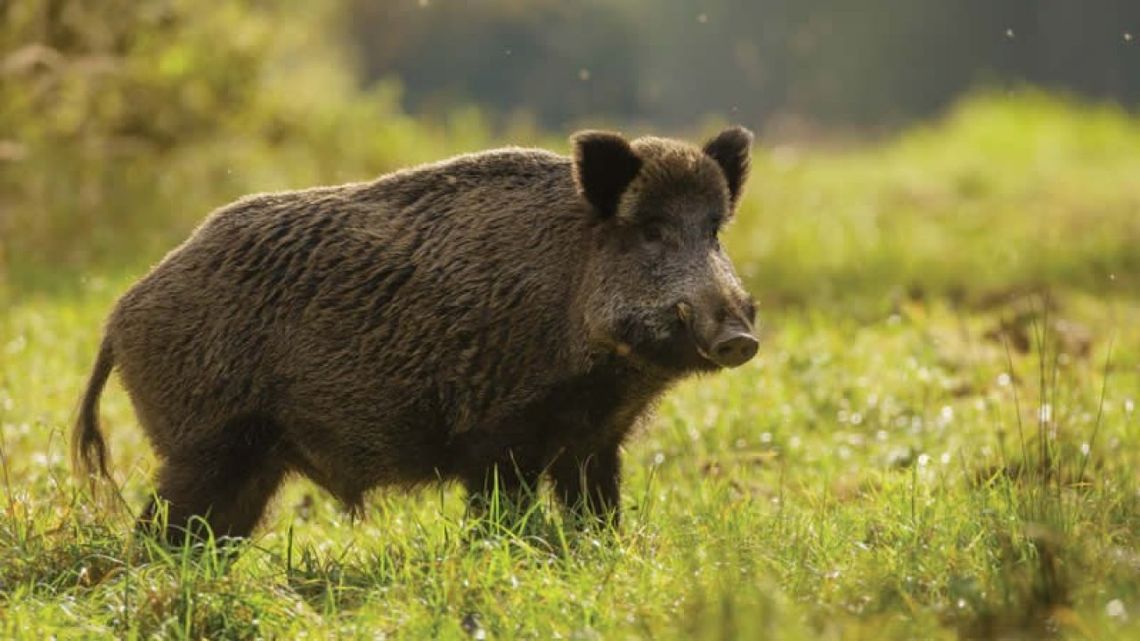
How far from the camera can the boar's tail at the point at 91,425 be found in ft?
17.5

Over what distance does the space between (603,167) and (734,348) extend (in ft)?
2.63

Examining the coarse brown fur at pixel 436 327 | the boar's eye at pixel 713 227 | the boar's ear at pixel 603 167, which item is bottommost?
the coarse brown fur at pixel 436 327

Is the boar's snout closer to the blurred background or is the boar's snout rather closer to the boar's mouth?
the boar's mouth

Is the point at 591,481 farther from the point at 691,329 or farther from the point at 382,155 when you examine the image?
the point at 382,155

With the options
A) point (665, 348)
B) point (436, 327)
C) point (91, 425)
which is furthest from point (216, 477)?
point (665, 348)

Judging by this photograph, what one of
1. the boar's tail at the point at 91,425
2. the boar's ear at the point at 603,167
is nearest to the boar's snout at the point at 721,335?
the boar's ear at the point at 603,167

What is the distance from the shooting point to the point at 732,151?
515 centimetres

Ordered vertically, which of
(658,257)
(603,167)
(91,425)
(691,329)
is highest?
(603,167)

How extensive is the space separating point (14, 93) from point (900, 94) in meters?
21.2

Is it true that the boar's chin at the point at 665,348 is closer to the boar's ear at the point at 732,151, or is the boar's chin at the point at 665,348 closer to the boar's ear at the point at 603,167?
the boar's ear at the point at 603,167

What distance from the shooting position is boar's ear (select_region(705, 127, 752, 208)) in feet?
16.9

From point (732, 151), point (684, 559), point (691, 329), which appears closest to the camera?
point (684, 559)

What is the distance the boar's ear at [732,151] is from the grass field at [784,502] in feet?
3.04

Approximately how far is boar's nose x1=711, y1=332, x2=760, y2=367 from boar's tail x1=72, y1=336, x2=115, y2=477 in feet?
7.09
